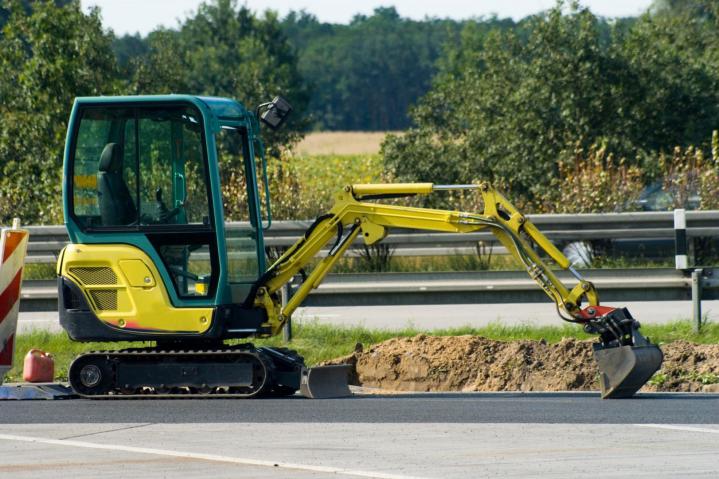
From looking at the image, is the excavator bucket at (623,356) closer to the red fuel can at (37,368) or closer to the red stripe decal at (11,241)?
the red stripe decal at (11,241)

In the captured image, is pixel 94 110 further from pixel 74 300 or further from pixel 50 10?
pixel 50 10

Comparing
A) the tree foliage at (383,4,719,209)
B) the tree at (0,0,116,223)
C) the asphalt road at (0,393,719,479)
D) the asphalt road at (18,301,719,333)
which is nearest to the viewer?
the asphalt road at (0,393,719,479)

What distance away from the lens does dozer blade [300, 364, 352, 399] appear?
10.0 meters

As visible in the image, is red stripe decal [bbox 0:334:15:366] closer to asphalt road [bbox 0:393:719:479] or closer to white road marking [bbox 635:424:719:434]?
asphalt road [bbox 0:393:719:479]

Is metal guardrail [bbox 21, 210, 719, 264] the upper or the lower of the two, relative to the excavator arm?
lower

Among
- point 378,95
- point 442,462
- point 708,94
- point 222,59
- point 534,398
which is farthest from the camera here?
point 378,95

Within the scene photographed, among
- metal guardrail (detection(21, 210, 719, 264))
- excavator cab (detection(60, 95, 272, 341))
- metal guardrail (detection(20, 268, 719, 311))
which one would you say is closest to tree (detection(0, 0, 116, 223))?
metal guardrail (detection(21, 210, 719, 264))

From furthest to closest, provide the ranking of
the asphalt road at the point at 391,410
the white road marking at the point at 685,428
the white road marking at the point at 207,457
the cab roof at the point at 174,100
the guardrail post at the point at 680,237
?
the guardrail post at the point at 680,237, the cab roof at the point at 174,100, the asphalt road at the point at 391,410, the white road marking at the point at 685,428, the white road marking at the point at 207,457

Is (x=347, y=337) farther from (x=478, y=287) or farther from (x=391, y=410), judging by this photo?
(x=391, y=410)

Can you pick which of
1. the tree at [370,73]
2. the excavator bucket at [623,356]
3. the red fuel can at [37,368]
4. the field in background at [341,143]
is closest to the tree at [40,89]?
the red fuel can at [37,368]

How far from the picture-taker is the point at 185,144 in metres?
10.0

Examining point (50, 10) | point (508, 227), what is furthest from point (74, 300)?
point (50, 10)

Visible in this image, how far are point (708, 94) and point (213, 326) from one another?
726 inches

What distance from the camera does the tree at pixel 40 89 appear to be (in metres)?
22.4
